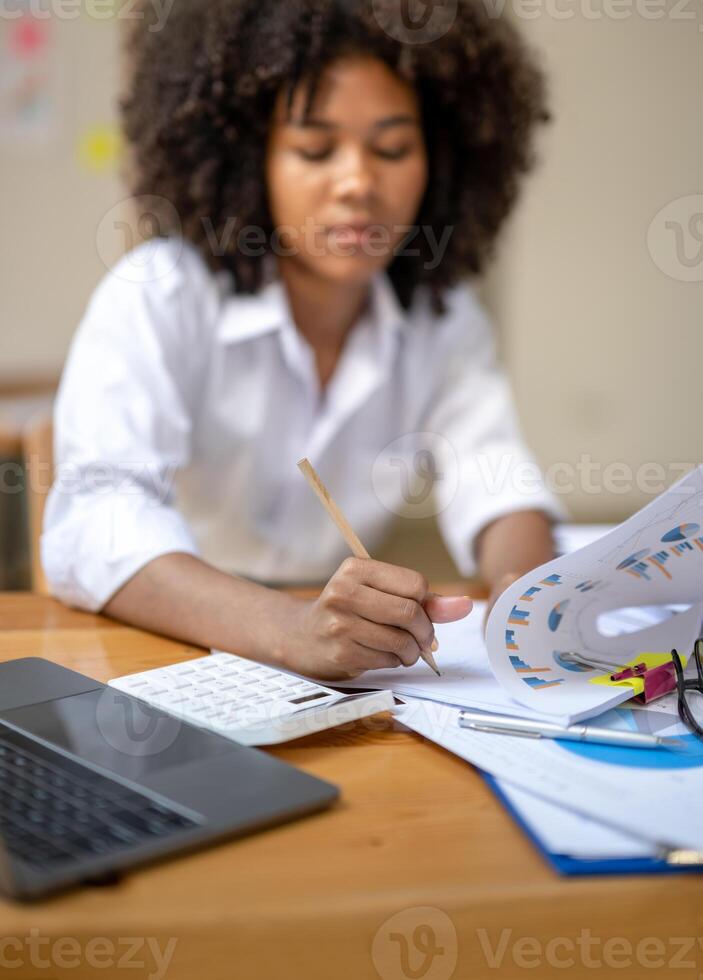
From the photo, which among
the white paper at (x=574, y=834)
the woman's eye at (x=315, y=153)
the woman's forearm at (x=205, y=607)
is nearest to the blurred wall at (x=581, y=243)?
the woman's eye at (x=315, y=153)

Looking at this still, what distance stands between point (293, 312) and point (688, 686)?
838 millimetres

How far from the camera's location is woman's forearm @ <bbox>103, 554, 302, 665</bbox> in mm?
728

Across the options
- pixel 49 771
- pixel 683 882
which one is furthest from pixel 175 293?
pixel 683 882

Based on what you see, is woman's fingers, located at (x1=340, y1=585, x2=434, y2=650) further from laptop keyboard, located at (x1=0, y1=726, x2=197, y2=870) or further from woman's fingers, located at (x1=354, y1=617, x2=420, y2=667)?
laptop keyboard, located at (x1=0, y1=726, x2=197, y2=870)

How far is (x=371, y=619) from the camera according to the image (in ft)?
2.19

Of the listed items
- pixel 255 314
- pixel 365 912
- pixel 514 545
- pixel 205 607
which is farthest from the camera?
pixel 255 314

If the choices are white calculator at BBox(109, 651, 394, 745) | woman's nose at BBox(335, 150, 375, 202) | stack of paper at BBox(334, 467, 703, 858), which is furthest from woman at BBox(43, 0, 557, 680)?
stack of paper at BBox(334, 467, 703, 858)

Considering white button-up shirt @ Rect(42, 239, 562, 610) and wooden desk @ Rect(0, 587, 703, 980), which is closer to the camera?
wooden desk @ Rect(0, 587, 703, 980)

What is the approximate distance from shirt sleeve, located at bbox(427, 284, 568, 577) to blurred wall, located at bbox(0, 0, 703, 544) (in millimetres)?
1706

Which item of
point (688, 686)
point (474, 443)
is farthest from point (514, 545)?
point (688, 686)

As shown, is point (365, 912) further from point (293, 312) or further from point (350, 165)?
point (293, 312)

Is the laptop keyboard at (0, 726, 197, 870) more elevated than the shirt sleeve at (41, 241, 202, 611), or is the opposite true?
the shirt sleeve at (41, 241, 202, 611)

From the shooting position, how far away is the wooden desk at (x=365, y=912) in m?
0.40

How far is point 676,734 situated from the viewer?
58 cm
